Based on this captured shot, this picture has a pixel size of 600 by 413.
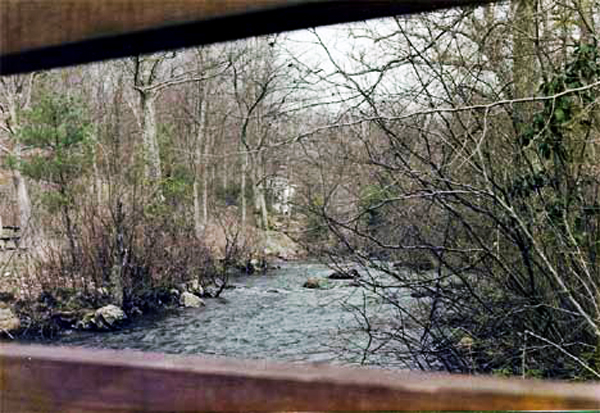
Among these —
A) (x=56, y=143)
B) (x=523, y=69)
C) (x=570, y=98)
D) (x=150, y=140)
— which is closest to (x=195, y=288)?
(x=56, y=143)

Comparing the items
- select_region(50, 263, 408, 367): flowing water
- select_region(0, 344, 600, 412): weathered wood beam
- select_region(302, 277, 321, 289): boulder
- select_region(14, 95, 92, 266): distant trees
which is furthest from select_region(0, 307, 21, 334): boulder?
select_region(0, 344, 600, 412): weathered wood beam

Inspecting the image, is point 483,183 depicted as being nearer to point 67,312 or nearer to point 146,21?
point 146,21

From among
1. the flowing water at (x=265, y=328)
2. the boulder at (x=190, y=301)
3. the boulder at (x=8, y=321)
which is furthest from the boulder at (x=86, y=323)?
the boulder at (x=190, y=301)

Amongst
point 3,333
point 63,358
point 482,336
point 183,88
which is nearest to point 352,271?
point 482,336

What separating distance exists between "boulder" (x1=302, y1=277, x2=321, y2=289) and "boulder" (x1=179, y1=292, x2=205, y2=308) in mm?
1325

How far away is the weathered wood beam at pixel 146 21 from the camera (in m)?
0.31

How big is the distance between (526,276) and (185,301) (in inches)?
200

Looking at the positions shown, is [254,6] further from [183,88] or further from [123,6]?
[183,88]

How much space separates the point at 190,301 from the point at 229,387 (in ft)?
24.1

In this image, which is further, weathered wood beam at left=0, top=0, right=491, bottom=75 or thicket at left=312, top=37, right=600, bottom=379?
thicket at left=312, top=37, right=600, bottom=379

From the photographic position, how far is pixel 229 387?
12.5 inches

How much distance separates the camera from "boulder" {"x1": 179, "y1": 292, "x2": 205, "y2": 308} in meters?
7.40

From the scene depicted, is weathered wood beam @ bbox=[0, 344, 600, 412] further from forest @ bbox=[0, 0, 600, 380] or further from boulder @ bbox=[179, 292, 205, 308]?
boulder @ bbox=[179, 292, 205, 308]

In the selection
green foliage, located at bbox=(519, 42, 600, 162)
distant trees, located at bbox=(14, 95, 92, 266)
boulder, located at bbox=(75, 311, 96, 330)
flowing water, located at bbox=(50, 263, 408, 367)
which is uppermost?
distant trees, located at bbox=(14, 95, 92, 266)
